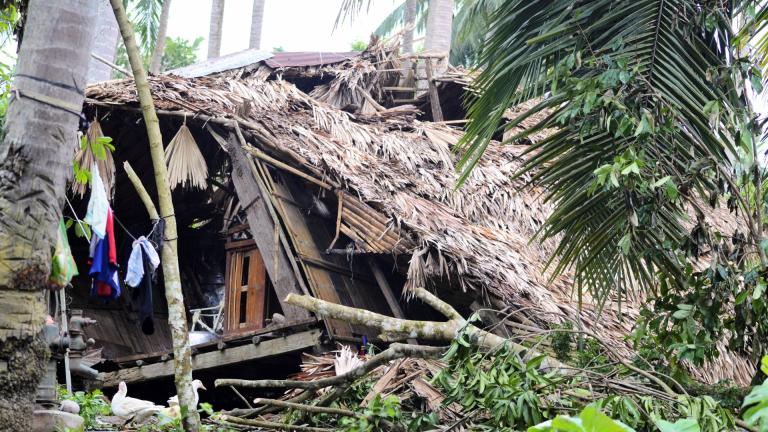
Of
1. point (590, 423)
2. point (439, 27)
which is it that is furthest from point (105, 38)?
point (590, 423)

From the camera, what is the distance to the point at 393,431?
159 inches

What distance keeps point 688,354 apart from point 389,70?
25.6ft

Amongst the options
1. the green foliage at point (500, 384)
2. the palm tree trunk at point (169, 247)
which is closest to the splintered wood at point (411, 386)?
the green foliage at point (500, 384)

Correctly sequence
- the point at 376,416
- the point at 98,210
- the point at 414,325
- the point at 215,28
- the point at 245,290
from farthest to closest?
the point at 215,28 → the point at 245,290 → the point at 98,210 → the point at 414,325 → the point at 376,416

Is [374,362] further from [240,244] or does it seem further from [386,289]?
[240,244]

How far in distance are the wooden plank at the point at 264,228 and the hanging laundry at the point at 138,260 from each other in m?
1.08

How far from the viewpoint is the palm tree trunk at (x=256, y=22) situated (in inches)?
664

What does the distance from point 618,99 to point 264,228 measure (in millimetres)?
4531

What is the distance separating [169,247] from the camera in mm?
4047

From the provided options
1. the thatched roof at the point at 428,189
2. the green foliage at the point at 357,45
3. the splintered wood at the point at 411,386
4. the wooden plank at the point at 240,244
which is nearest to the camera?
the splintered wood at the point at 411,386

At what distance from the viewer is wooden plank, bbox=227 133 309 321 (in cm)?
779

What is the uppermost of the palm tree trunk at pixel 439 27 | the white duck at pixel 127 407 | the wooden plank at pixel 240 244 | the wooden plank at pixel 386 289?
the palm tree trunk at pixel 439 27

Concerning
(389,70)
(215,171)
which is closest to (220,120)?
(215,171)

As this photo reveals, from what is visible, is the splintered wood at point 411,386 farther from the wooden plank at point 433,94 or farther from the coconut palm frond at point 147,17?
the coconut palm frond at point 147,17
